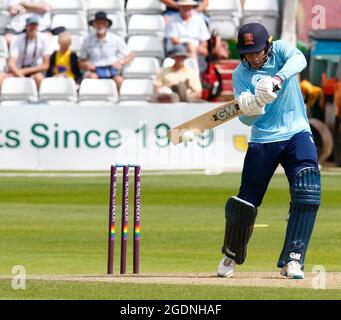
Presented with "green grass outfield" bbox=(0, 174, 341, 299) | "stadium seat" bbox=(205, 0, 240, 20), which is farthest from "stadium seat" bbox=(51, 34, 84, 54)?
"green grass outfield" bbox=(0, 174, 341, 299)

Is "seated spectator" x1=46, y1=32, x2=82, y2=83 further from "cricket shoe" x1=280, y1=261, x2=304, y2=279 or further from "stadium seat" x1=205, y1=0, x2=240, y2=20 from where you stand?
"cricket shoe" x1=280, y1=261, x2=304, y2=279

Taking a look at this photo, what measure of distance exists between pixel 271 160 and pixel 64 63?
13322 mm

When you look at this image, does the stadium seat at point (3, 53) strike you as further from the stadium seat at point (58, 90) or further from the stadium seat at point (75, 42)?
the stadium seat at point (58, 90)

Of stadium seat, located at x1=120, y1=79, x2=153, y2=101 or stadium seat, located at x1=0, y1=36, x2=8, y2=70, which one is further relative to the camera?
stadium seat, located at x1=0, y1=36, x2=8, y2=70

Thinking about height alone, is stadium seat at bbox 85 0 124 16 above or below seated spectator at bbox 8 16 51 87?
above

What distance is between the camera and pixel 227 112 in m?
9.71

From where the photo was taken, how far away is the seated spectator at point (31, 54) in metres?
22.7

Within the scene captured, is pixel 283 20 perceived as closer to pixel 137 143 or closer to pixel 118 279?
pixel 137 143

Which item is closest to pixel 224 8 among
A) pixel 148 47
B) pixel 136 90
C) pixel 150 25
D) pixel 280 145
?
pixel 150 25

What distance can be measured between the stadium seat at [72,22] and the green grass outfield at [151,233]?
4.00 meters

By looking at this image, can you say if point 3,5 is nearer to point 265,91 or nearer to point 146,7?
point 146,7

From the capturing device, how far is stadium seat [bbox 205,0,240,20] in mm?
23859

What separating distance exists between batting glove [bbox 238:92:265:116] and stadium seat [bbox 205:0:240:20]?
1435cm

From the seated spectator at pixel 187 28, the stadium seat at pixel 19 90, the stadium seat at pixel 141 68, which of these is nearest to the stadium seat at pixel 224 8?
the seated spectator at pixel 187 28
